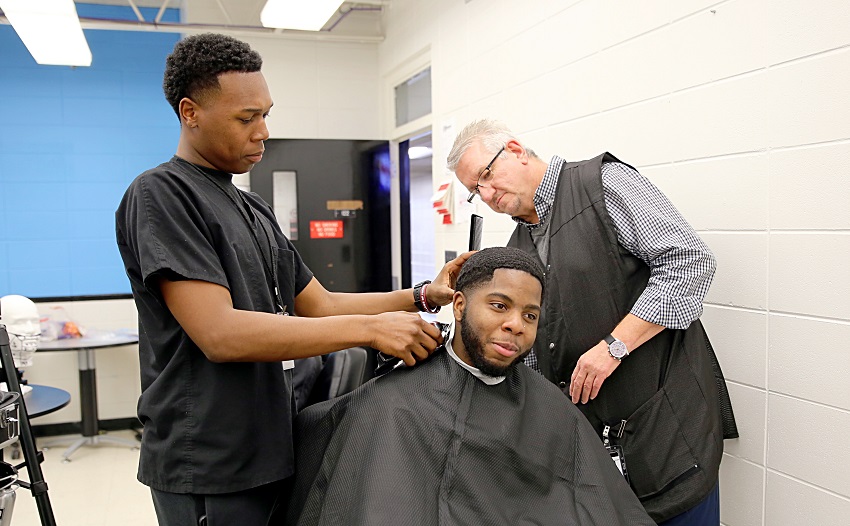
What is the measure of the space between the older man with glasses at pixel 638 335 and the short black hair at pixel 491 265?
297 millimetres

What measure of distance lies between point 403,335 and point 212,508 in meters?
0.52

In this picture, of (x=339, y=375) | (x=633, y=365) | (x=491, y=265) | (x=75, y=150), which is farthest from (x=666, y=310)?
(x=75, y=150)

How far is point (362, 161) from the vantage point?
536 centimetres

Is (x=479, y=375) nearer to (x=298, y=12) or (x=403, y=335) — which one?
(x=403, y=335)

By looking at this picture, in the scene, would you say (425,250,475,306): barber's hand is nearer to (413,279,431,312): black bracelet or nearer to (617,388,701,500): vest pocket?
(413,279,431,312): black bracelet

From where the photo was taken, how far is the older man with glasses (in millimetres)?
1876

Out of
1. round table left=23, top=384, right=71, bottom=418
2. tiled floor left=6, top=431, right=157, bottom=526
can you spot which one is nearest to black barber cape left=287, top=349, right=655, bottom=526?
round table left=23, top=384, right=71, bottom=418

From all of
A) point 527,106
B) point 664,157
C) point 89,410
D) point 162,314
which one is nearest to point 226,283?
point 162,314

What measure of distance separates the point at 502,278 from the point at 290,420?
0.58m

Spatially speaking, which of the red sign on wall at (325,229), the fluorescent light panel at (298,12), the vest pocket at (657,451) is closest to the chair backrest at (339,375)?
the vest pocket at (657,451)

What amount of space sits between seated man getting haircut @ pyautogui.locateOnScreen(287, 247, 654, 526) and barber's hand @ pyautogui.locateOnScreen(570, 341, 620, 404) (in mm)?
116

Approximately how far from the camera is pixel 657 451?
1.92 m

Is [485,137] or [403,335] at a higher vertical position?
[485,137]

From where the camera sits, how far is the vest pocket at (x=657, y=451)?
1.90 metres
